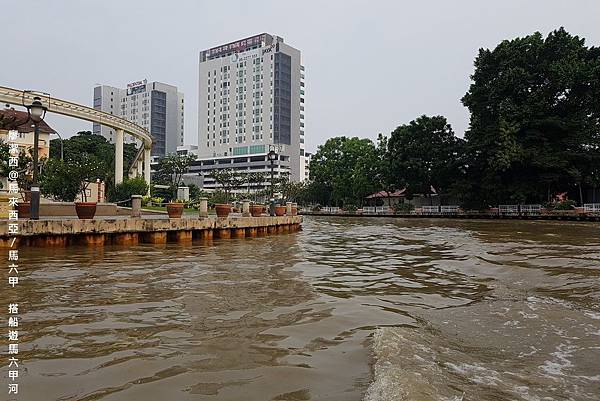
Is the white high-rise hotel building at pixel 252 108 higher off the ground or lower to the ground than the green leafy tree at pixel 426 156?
higher

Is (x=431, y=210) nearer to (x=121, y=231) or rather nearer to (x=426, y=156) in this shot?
(x=426, y=156)

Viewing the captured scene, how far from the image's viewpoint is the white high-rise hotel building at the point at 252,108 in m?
109

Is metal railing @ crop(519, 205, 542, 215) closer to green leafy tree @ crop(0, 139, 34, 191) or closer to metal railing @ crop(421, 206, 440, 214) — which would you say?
metal railing @ crop(421, 206, 440, 214)

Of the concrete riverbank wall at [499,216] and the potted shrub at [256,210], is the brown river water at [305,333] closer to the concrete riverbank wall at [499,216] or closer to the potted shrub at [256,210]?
the potted shrub at [256,210]

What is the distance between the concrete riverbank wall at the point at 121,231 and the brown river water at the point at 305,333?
3.24 m

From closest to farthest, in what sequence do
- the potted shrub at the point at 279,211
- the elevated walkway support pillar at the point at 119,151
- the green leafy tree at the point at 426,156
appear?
the potted shrub at the point at 279,211, the elevated walkway support pillar at the point at 119,151, the green leafy tree at the point at 426,156

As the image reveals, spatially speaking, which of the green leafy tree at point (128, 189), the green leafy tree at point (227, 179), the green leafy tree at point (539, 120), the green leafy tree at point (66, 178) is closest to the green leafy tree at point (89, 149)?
the green leafy tree at point (227, 179)

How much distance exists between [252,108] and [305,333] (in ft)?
366

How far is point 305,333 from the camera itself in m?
4.03

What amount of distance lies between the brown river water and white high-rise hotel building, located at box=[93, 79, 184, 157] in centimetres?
13121

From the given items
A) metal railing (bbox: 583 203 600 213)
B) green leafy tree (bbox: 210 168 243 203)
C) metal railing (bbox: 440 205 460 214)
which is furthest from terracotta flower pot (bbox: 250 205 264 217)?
green leafy tree (bbox: 210 168 243 203)

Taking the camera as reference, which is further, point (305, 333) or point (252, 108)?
point (252, 108)

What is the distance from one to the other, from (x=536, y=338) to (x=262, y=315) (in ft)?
8.42

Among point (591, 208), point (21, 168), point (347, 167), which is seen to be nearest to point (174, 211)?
point (21, 168)
